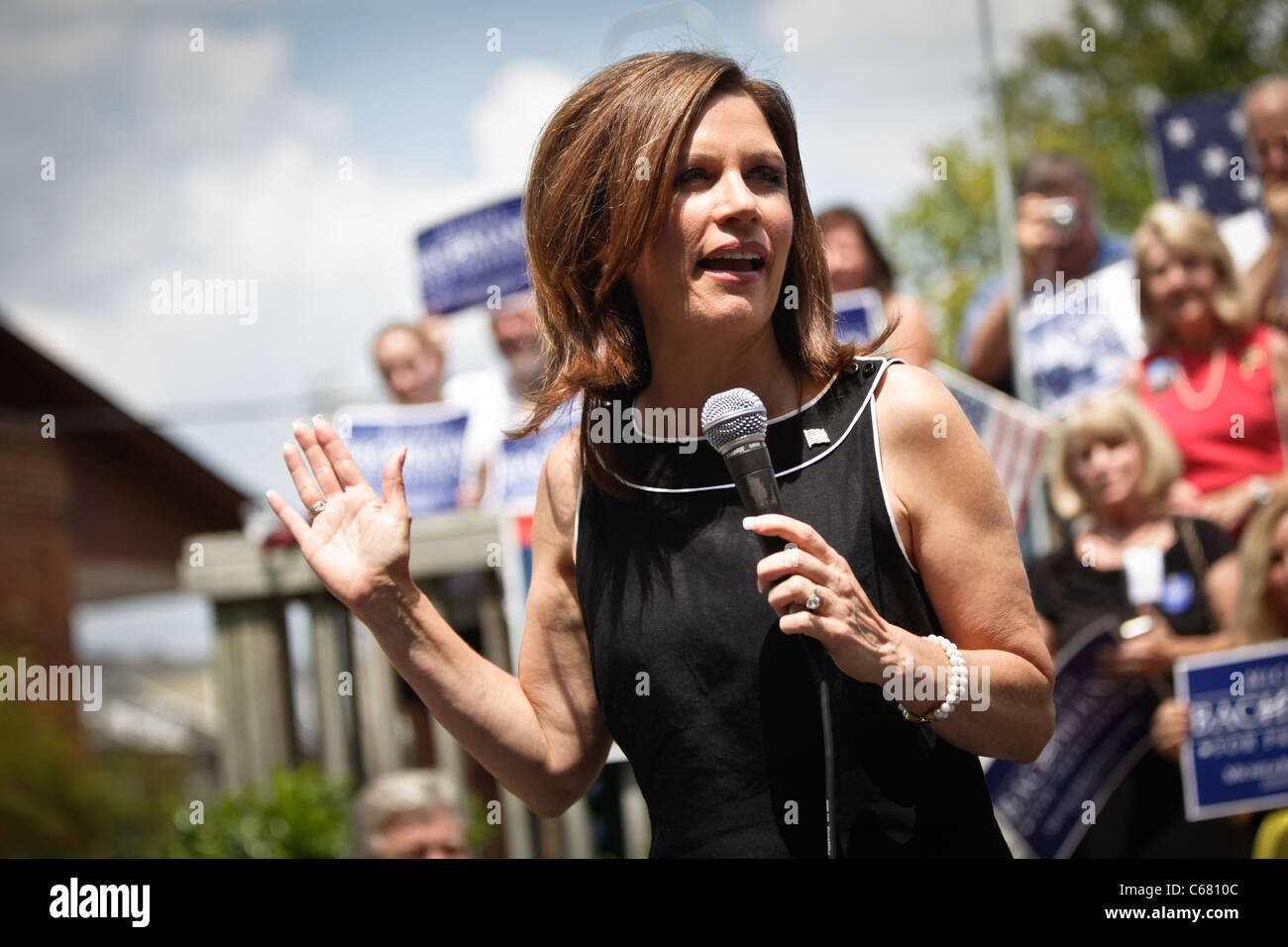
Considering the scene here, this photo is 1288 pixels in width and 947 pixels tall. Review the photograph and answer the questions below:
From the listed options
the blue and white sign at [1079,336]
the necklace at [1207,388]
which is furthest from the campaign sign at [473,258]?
the necklace at [1207,388]

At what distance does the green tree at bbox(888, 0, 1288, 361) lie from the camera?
18641 millimetres

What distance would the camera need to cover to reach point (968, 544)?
1.91 m

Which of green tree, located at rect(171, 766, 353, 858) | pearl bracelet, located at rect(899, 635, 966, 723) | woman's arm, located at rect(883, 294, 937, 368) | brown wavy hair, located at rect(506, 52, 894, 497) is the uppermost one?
woman's arm, located at rect(883, 294, 937, 368)

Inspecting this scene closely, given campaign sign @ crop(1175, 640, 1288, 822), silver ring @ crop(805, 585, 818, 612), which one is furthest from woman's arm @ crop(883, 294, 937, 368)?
silver ring @ crop(805, 585, 818, 612)

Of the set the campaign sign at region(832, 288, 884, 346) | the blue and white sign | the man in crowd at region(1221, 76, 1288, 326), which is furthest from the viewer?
the man in crowd at region(1221, 76, 1288, 326)

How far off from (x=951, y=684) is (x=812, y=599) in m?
0.27

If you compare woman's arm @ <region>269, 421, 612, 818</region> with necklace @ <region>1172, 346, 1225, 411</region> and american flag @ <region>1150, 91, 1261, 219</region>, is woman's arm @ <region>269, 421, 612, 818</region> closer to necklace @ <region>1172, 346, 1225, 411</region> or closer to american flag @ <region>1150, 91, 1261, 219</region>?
necklace @ <region>1172, 346, 1225, 411</region>

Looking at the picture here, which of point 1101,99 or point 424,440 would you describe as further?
point 1101,99

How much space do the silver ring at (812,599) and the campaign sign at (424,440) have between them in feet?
12.9

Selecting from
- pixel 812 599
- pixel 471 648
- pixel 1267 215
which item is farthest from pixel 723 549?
pixel 1267 215

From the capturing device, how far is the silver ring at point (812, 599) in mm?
1688

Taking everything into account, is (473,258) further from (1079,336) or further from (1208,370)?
(1208,370)
